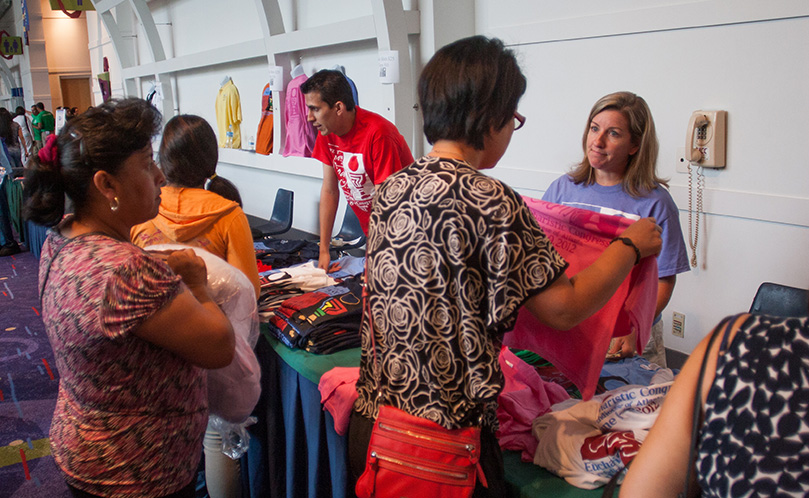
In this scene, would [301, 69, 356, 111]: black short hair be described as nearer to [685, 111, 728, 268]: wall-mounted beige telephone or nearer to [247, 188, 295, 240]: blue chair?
[685, 111, 728, 268]: wall-mounted beige telephone

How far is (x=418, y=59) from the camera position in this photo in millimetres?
3896

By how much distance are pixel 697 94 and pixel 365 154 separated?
1.60 meters

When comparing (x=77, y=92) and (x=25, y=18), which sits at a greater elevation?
(x=25, y=18)

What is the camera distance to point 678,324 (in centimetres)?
300

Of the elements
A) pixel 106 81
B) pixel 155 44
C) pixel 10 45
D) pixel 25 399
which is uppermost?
pixel 10 45

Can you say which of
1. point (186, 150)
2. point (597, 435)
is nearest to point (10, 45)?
point (186, 150)

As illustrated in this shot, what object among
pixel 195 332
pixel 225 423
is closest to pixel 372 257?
pixel 195 332

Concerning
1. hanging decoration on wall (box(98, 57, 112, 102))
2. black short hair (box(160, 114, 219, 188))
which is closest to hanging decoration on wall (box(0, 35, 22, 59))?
hanging decoration on wall (box(98, 57, 112, 102))

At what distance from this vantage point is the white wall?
245cm

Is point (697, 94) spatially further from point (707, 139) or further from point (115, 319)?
point (115, 319)

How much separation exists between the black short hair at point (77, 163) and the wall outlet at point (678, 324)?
105 inches

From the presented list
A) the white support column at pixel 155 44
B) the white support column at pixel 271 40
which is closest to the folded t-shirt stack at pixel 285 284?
the white support column at pixel 271 40

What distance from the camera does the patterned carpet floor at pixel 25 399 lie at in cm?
288

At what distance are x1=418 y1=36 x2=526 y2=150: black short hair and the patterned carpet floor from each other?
2.70 m
